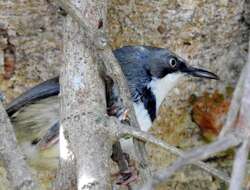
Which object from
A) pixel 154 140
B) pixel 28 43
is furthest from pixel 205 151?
pixel 28 43

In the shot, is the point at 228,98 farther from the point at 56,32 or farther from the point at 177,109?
the point at 56,32

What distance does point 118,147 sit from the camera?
2635 mm

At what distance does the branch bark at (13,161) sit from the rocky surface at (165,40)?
0.77m

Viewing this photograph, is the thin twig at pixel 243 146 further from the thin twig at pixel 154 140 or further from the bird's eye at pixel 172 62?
the bird's eye at pixel 172 62

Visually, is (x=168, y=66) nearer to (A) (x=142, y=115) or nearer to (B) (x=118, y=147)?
(A) (x=142, y=115)

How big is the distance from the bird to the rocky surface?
134 mm

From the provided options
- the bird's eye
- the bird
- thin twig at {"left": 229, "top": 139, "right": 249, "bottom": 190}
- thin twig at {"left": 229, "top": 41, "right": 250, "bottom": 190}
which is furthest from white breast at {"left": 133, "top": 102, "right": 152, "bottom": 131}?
thin twig at {"left": 229, "top": 139, "right": 249, "bottom": 190}

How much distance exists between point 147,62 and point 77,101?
717 mm

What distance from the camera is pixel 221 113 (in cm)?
328

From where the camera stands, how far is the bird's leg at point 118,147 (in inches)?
104

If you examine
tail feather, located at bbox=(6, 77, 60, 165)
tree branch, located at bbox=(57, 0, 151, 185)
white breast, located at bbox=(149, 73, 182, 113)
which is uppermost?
tree branch, located at bbox=(57, 0, 151, 185)

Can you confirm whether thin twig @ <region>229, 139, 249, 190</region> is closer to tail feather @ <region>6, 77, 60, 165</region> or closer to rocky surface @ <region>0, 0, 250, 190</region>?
tail feather @ <region>6, 77, 60, 165</region>

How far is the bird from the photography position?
2.96m

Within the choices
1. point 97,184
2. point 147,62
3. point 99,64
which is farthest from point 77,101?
point 147,62
